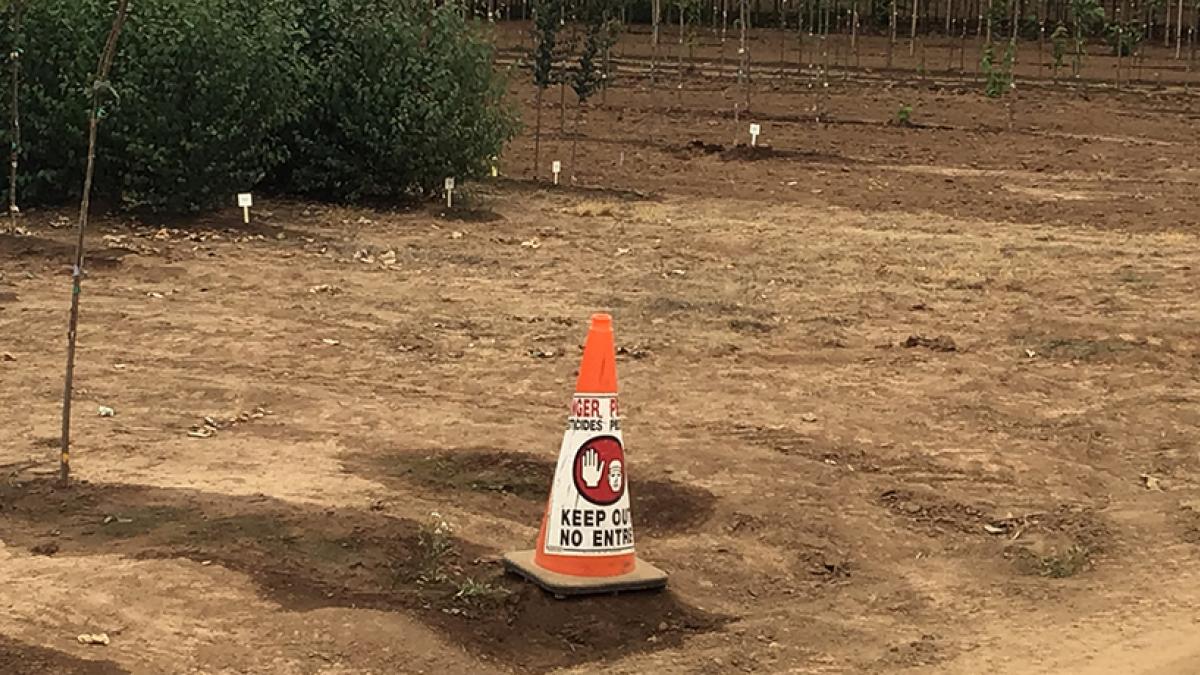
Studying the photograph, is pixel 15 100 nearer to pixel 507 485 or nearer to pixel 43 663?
pixel 507 485

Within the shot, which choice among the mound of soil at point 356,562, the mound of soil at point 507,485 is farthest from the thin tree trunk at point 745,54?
the mound of soil at point 356,562

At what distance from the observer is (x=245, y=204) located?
1758 cm

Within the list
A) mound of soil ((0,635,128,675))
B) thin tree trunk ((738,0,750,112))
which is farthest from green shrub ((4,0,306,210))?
thin tree trunk ((738,0,750,112))

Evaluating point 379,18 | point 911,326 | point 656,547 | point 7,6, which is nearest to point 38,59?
point 7,6

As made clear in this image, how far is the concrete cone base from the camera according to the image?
22.0 feet

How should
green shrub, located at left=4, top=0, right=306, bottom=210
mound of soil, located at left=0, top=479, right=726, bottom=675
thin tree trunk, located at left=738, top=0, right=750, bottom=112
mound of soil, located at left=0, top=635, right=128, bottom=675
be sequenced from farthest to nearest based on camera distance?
thin tree trunk, located at left=738, top=0, right=750, bottom=112 < green shrub, located at left=4, top=0, right=306, bottom=210 < mound of soil, located at left=0, top=479, right=726, bottom=675 < mound of soil, located at left=0, top=635, right=128, bottom=675

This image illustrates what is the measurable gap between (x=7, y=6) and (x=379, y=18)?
4799mm

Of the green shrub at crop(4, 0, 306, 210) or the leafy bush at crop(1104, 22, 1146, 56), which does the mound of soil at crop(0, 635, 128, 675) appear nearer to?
the green shrub at crop(4, 0, 306, 210)

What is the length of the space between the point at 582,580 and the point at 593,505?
315 mm

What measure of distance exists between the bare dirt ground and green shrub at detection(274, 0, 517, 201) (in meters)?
0.62

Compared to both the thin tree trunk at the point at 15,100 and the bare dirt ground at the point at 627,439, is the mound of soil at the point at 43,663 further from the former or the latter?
the thin tree trunk at the point at 15,100

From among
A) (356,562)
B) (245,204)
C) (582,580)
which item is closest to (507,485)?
(356,562)

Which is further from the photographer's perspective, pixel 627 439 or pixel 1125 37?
pixel 1125 37

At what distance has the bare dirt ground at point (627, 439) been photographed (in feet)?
21.4
